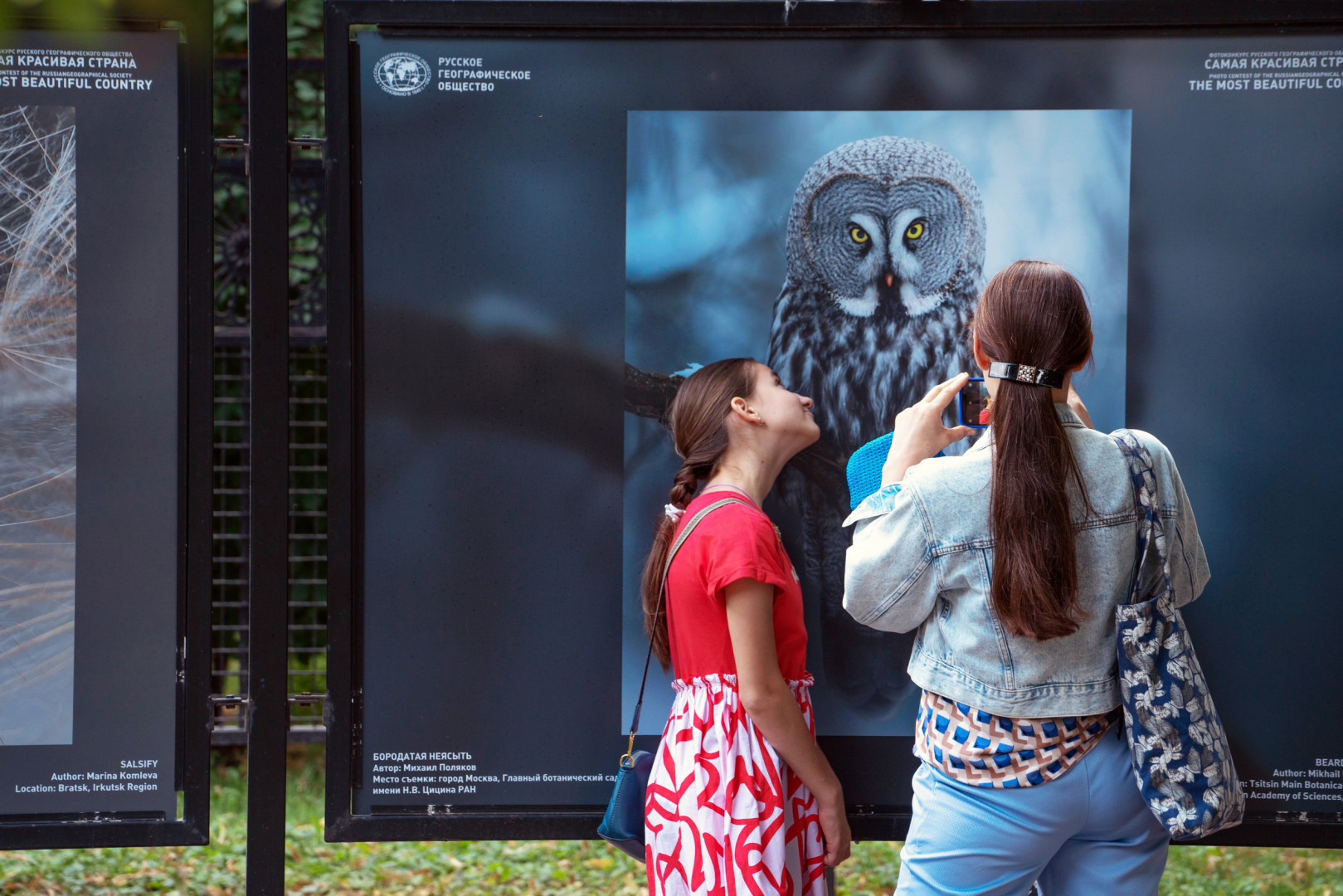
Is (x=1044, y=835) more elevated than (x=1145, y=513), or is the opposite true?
(x=1145, y=513)

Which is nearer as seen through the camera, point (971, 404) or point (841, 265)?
point (971, 404)

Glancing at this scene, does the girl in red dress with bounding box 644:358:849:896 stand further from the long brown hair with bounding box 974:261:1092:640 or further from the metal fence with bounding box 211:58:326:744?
the metal fence with bounding box 211:58:326:744

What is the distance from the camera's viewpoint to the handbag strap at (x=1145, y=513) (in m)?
1.78

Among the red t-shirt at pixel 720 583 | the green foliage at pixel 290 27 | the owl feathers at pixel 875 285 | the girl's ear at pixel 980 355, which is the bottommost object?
the red t-shirt at pixel 720 583

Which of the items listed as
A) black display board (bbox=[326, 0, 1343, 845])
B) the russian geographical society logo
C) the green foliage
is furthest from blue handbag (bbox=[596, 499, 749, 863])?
the green foliage

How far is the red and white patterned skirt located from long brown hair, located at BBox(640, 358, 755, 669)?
0.77 feet

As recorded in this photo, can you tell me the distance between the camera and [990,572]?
1756 millimetres

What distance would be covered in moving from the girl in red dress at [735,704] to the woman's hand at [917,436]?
0.29 metres

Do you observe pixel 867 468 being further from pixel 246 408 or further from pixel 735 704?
pixel 246 408

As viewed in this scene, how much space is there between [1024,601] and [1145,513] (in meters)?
0.30

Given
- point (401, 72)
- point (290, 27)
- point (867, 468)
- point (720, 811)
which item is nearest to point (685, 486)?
point (867, 468)

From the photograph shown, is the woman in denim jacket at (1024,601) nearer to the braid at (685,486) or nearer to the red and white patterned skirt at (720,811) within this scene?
the red and white patterned skirt at (720,811)

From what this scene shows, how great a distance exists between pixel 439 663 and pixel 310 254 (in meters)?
2.51

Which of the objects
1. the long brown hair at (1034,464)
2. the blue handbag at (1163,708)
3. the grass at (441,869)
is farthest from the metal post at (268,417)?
the blue handbag at (1163,708)
